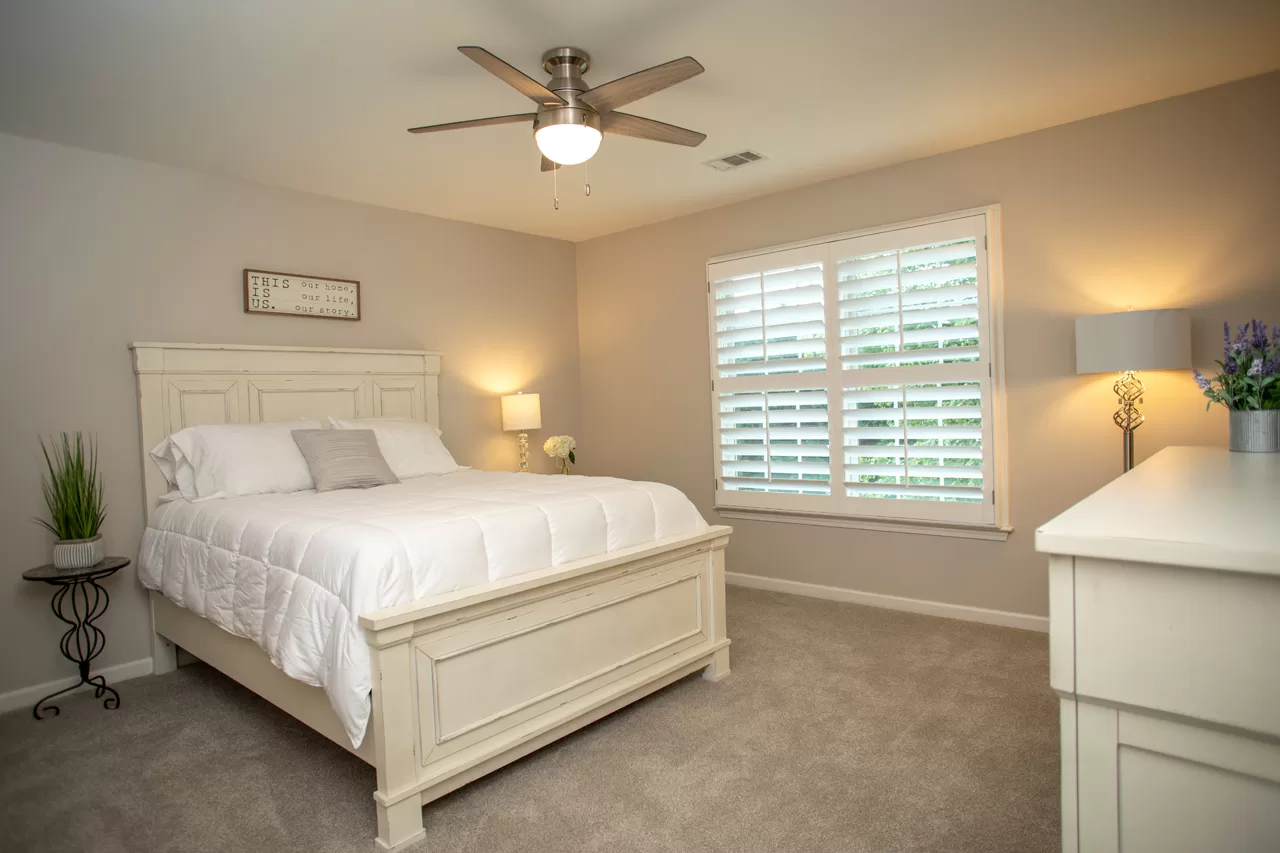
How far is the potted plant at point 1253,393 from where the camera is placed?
1.92 meters

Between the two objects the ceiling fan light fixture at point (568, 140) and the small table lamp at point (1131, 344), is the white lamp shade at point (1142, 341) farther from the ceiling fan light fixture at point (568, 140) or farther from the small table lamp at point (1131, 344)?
the ceiling fan light fixture at point (568, 140)

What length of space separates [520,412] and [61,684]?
105 inches

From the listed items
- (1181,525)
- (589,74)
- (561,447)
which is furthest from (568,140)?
(561,447)

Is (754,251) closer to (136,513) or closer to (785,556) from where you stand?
(785,556)

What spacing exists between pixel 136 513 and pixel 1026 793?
3.75 meters

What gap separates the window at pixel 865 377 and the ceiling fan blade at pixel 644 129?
5.59 feet

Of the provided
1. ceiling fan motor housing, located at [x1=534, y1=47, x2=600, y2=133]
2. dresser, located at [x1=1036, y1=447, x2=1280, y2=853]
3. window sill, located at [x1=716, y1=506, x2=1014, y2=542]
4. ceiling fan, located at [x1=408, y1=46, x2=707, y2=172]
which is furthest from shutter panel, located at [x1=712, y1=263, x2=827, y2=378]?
dresser, located at [x1=1036, y1=447, x2=1280, y2=853]

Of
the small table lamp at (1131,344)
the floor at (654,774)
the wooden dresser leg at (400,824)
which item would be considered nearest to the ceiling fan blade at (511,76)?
the wooden dresser leg at (400,824)

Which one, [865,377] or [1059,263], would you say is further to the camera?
[865,377]

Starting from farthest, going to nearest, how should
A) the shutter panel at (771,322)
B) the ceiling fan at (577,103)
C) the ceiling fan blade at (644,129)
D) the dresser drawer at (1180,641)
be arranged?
1. the shutter panel at (771,322)
2. the ceiling fan blade at (644,129)
3. the ceiling fan at (577,103)
4. the dresser drawer at (1180,641)

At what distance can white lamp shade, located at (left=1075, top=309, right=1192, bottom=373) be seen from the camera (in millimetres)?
2871

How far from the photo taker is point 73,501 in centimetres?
306

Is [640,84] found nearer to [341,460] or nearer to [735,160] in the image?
[735,160]

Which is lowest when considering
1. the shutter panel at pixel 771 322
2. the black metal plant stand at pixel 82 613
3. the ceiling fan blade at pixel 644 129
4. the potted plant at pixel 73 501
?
the black metal plant stand at pixel 82 613
